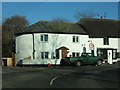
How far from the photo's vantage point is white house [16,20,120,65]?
57.1 m

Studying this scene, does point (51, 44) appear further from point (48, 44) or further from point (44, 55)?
point (44, 55)

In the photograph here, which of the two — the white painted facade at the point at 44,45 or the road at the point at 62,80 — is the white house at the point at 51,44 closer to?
the white painted facade at the point at 44,45

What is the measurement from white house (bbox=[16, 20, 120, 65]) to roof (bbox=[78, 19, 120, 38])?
1306mm

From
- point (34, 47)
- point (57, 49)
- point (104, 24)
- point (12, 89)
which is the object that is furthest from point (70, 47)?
point (12, 89)

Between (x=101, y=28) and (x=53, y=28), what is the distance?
10.6 metres


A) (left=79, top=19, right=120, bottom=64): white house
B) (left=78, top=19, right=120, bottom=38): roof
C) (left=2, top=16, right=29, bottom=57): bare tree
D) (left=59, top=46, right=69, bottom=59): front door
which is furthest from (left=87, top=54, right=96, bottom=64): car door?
(left=2, top=16, right=29, bottom=57): bare tree

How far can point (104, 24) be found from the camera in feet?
225

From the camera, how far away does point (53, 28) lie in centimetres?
5966

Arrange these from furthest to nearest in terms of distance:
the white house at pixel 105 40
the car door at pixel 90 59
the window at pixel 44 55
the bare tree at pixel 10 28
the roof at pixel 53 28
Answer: the bare tree at pixel 10 28, the white house at pixel 105 40, the roof at pixel 53 28, the window at pixel 44 55, the car door at pixel 90 59

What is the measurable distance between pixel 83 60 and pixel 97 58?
6.73 feet

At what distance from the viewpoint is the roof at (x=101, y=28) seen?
62.7 m

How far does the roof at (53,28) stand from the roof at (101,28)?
2.09 meters

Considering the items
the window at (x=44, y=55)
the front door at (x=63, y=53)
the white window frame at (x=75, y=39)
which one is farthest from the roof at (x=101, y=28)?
the window at (x=44, y=55)

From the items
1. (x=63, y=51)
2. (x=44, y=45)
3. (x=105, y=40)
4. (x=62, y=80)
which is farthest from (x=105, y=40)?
(x=62, y=80)
